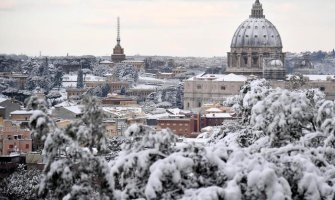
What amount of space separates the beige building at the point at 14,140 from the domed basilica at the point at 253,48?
45.2m

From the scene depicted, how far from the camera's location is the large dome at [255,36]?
284 ft

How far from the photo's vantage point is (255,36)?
86.4m

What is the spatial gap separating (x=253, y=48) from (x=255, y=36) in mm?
1049

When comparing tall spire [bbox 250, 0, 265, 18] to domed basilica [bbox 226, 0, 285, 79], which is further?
tall spire [bbox 250, 0, 265, 18]

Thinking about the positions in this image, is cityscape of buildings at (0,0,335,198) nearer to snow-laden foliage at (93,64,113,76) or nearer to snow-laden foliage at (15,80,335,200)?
snow-laden foliage at (93,64,113,76)

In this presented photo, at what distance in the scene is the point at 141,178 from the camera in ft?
29.6

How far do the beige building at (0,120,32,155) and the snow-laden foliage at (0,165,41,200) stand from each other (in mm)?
9632

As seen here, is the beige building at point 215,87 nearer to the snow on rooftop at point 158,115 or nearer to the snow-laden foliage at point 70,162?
the snow on rooftop at point 158,115

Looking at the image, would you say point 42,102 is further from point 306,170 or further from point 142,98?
point 142,98

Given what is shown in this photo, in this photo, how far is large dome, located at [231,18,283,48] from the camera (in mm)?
86438

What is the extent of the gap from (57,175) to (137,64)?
12834 cm

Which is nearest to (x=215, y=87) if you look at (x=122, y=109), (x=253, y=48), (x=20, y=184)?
(x=253, y=48)

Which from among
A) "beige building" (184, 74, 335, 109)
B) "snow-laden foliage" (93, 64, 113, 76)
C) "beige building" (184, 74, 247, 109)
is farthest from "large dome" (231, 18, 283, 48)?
"snow-laden foliage" (93, 64, 113, 76)

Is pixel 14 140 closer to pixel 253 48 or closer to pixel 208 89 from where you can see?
pixel 208 89
